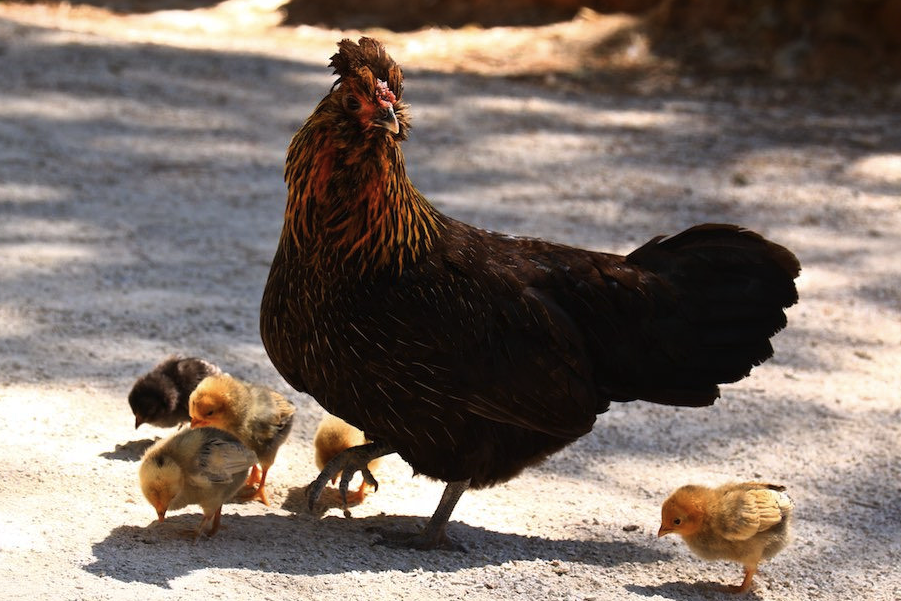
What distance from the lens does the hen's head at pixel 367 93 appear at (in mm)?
3959

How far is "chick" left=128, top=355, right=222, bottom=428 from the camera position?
16.3 ft

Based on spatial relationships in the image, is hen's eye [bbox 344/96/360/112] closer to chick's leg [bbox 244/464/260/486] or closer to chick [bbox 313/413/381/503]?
chick [bbox 313/413/381/503]

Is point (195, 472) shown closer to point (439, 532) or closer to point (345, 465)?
point (345, 465)

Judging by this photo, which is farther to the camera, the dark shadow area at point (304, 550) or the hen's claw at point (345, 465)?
the hen's claw at point (345, 465)

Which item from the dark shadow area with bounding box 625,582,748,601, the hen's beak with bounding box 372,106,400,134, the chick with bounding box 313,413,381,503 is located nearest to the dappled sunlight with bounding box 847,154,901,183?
the dark shadow area with bounding box 625,582,748,601

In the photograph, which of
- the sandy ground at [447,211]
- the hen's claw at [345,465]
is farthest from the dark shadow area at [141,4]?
the hen's claw at [345,465]

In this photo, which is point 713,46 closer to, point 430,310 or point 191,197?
point 191,197

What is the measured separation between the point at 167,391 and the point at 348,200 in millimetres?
1416

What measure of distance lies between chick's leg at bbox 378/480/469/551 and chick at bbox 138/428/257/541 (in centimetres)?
62

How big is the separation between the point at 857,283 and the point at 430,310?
4541 millimetres

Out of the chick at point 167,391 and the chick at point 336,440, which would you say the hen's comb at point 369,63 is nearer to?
the chick at point 336,440

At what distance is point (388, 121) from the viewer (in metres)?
3.94

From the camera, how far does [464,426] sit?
4.26 m

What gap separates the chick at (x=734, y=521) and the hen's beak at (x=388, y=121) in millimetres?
1721
